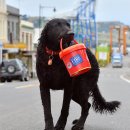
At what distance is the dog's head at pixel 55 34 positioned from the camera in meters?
6.79

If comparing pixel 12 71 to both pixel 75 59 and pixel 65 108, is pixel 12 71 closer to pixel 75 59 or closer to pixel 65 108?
pixel 65 108

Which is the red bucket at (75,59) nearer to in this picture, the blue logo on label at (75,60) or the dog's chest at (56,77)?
the blue logo on label at (75,60)

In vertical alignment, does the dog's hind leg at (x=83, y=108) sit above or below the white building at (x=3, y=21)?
below

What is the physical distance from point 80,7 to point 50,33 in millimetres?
114010

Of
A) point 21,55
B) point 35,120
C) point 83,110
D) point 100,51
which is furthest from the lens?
point 100,51

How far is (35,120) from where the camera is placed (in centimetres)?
951

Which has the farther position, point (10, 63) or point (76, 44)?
point (10, 63)

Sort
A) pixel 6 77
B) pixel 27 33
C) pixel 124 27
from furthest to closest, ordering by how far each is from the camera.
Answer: pixel 124 27
pixel 27 33
pixel 6 77

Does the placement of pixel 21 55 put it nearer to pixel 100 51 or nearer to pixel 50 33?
pixel 50 33

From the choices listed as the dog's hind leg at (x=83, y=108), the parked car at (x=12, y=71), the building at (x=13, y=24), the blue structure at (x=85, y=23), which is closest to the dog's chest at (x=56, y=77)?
the dog's hind leg at (x=83, y=108)

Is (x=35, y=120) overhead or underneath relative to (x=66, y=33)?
underneath

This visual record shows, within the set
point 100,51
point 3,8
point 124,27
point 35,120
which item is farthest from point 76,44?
point 124,27

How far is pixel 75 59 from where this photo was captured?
688cm

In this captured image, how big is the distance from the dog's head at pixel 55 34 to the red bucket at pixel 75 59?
0.11 meters
